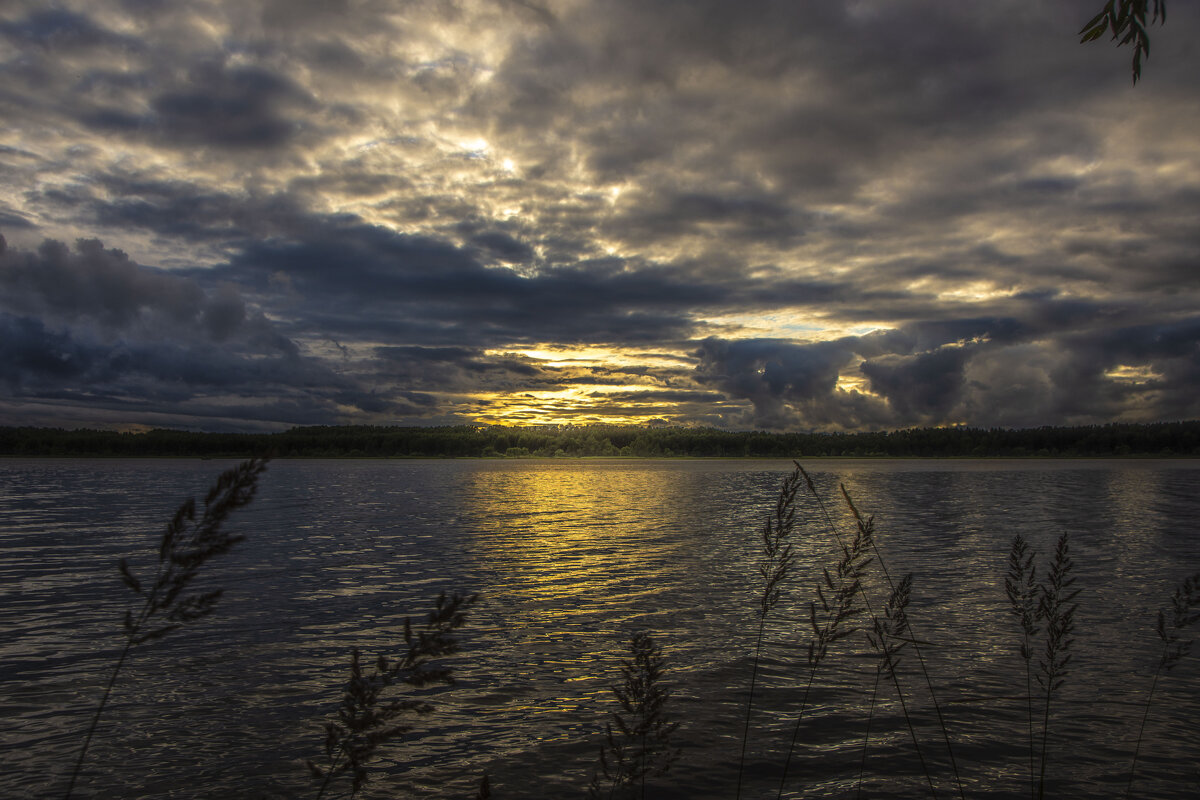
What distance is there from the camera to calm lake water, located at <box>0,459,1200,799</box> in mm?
9523

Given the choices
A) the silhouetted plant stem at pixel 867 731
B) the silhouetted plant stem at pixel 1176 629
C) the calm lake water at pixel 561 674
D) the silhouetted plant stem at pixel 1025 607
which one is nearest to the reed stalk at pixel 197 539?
the calm lake water at pixel 561 674

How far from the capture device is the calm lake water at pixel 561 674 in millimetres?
9523

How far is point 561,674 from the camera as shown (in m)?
13.6

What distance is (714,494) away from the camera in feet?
233

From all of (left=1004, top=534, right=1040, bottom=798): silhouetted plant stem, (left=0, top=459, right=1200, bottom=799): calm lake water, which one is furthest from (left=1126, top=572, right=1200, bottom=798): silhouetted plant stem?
(left=1004, top=534, right=1040, bottom=798): silhouetted plant stem

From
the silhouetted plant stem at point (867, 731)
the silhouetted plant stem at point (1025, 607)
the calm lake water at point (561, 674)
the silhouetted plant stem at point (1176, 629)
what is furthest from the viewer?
the calm lake water at point (561, 674)

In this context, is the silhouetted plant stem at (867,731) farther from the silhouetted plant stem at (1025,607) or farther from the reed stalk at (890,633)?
the silhouetted plant stem at (1025,607)

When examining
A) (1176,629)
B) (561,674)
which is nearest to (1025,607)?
(1176,629)

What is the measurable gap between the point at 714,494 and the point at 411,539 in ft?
138

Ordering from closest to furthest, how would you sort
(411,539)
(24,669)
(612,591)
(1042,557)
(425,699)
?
(425,699) → (24,669) → (612,591) → (1042,557) → (411,539)

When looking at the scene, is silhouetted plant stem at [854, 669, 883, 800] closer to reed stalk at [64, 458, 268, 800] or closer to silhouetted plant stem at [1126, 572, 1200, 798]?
silhouetted plant stem at [1126, 572, 1200, 798]

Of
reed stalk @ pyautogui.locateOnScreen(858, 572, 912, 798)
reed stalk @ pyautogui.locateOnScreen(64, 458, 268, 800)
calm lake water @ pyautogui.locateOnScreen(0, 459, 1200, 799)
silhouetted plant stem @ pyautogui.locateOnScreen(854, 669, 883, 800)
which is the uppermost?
reed stalk @ pyautogui.locateOnScreen(64, 458, 268, 800)

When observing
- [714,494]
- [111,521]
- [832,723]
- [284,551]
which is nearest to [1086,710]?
[832,723]

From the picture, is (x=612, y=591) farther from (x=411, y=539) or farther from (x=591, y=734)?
(x=411, y=539)
